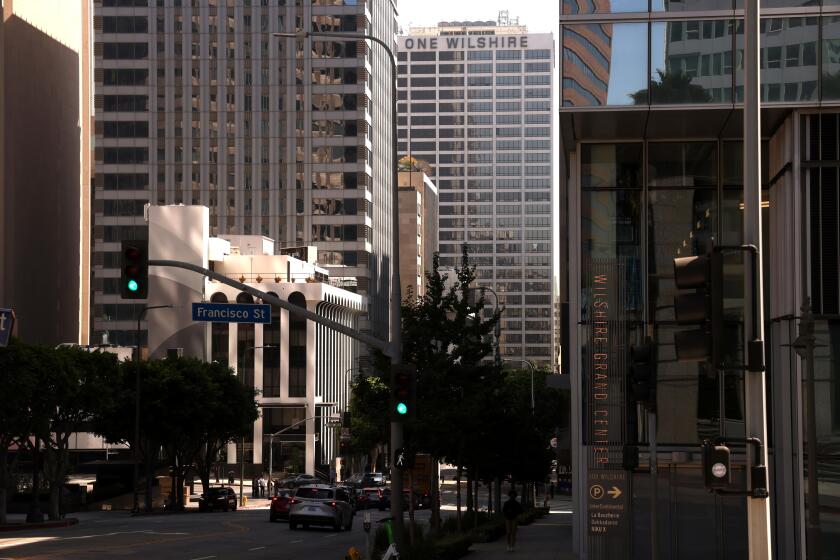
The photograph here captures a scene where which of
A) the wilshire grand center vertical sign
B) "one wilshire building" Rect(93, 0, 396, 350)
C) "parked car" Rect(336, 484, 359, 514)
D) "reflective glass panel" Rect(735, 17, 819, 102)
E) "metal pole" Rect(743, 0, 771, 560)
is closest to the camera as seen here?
"metal pole" Rect(743, 0, 771, 560)

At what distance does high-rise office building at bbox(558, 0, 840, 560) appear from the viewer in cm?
2330

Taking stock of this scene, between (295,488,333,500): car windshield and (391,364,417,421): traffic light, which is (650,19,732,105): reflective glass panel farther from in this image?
(295,488,333,500): car windshield

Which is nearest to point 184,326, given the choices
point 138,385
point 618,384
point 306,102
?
point 306,102

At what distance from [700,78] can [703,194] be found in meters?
2.86

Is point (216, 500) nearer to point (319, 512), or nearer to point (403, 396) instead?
point (319, 512)

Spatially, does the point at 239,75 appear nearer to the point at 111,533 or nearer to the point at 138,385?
the point at 138,385

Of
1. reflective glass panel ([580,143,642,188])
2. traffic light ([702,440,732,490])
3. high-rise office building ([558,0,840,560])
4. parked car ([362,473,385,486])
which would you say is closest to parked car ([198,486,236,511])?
parked car ([362,473,385,486])

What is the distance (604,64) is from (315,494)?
90.6ft

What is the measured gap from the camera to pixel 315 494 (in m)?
47.9

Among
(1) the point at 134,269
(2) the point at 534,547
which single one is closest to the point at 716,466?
(1) the point at 134,269

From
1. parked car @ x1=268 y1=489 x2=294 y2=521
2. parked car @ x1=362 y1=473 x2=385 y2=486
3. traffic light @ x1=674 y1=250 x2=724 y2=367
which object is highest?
traffic light @ x1=674 y1=250 x2=724 y2=367

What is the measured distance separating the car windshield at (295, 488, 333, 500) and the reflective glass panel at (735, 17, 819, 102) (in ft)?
92.8

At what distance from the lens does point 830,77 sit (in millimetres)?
23203

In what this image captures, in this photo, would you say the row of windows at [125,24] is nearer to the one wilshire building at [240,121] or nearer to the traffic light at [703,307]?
the one wilshire building at [240,121]
